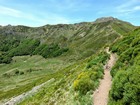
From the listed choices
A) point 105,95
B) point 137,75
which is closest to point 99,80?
point 105,95

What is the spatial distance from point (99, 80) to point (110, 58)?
16.1m

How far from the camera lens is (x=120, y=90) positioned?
86.7 feet

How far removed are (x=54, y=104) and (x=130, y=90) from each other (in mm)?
19545

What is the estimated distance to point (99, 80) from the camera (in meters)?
38.0

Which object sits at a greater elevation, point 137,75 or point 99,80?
point 137,75

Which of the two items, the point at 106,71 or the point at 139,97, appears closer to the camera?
the point at 139,97

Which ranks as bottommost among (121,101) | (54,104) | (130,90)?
(54,104)

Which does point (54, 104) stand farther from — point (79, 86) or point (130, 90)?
point (130, 90)

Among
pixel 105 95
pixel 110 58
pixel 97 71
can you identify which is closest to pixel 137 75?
pixel 105 95

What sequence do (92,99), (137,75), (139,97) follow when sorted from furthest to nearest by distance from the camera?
(92,99) < (137,75) < (139,97)

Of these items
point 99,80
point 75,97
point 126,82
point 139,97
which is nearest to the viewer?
point 139,97

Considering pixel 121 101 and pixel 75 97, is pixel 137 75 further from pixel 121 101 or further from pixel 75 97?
pixel 75 97

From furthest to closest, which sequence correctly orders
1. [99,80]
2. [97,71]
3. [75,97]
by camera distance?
[97,71], [99,80], [75,97]

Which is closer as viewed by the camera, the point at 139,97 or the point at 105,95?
the point at 139,97
